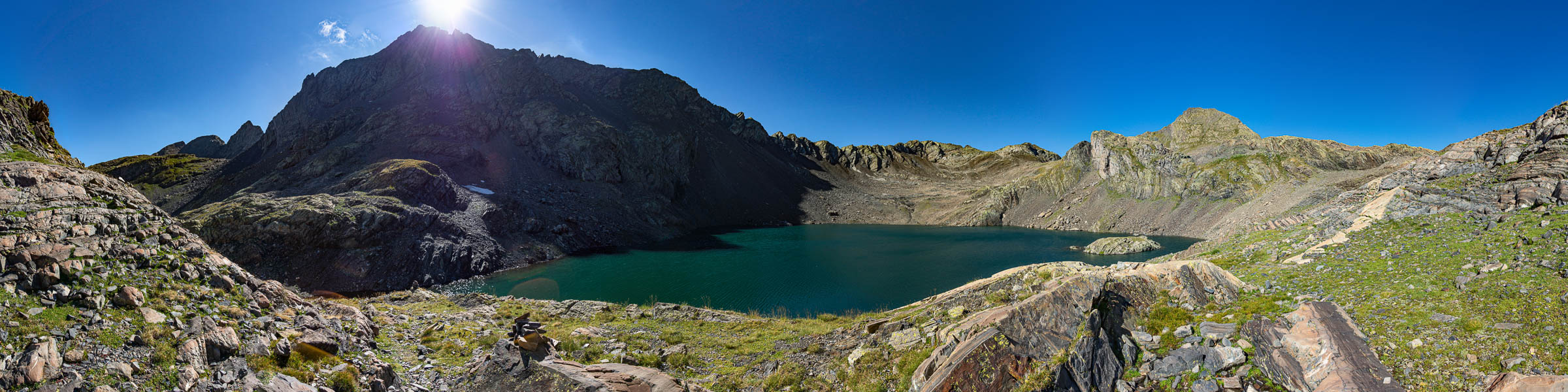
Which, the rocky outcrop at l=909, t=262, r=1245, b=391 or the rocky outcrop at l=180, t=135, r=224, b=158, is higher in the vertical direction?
the rocky outcrop at l=180, t=135, r=224, b=158

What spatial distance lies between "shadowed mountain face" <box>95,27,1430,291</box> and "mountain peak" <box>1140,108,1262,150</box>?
0.42 meters

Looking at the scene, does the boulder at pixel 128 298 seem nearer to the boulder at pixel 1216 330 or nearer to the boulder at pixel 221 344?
the boulder at pixel 221 344

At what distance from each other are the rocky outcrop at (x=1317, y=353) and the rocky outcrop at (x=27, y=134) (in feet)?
95.5

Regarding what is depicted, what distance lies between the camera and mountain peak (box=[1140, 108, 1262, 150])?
3716 inches

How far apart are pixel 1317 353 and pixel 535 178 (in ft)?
299

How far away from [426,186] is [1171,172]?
384ft

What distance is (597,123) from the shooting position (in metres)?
102

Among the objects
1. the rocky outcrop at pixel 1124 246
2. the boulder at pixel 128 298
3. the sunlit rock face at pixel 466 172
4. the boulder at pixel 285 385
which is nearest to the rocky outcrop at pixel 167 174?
the sunlit rock face at pixel 466 172

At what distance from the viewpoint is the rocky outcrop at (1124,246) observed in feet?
187

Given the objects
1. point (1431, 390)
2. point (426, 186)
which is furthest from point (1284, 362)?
point (426, 186)

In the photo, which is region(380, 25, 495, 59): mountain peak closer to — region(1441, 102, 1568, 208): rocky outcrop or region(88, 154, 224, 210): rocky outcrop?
region(88, 154, 224, 210): rocky outcrop

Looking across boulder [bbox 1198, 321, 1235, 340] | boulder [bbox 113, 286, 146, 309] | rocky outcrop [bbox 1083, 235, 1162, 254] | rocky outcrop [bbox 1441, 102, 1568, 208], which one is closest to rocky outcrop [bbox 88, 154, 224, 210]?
boulder [bbox 113, 286, 146, 309]

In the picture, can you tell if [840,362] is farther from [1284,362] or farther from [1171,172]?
[1171,172]

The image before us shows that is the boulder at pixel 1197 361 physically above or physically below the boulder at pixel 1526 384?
below
